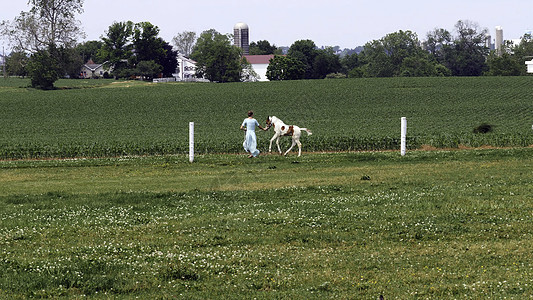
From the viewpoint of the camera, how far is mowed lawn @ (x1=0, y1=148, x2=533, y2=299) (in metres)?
8.21

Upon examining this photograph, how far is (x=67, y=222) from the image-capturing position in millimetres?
12211

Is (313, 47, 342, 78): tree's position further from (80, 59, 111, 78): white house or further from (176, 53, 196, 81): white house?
(80, 59, 111, 78): white house

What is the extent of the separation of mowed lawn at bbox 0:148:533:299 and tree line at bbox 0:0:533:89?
294ft

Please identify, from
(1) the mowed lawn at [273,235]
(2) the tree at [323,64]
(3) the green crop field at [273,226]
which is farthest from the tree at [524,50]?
(1) the mowed lawn at [273,235]

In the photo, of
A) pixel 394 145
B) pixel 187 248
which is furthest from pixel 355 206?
pixel 394 145

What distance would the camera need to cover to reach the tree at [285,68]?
14388 cm

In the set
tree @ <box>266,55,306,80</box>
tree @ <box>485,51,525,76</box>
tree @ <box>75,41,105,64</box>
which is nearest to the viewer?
tree @ <box>485,51,525,76</box>

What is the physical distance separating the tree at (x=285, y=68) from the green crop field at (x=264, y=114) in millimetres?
38595

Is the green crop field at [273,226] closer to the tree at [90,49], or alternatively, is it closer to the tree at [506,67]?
the tree at [506,67]

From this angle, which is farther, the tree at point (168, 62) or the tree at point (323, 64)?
the tree at point (323, 64)

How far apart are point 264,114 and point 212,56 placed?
7355 cm

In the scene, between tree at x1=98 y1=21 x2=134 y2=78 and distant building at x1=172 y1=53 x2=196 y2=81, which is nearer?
tree at x1=98 y1=21 x2=134 y2=78

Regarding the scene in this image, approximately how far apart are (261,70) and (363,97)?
108909 mm

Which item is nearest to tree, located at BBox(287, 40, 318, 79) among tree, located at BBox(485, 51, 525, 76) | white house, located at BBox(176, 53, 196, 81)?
white house, located at BBox(176, 53, 196, 81)
